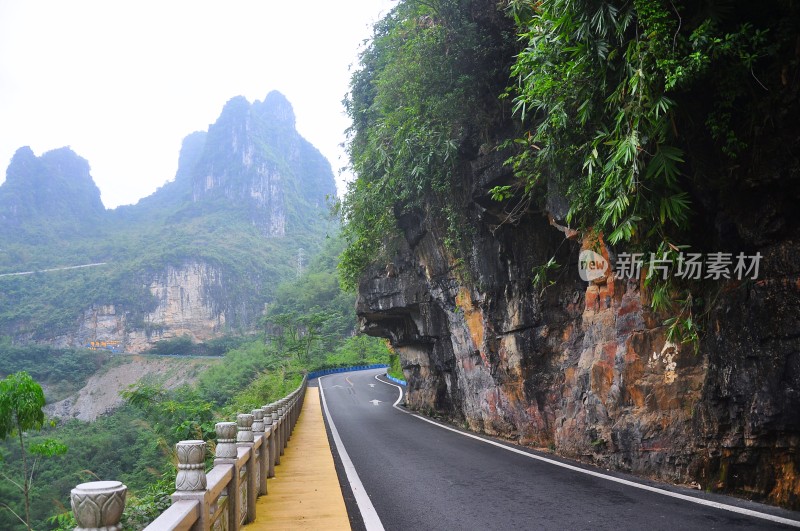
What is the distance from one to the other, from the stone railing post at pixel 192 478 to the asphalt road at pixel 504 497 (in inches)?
108

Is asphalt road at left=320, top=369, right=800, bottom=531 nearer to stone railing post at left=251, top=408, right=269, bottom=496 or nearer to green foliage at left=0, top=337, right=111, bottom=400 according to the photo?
stone railing post at left=251, top=408, right=269, bottom=496

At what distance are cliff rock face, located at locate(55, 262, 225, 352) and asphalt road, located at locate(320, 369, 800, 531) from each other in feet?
312

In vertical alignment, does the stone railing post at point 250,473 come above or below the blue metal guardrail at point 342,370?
above

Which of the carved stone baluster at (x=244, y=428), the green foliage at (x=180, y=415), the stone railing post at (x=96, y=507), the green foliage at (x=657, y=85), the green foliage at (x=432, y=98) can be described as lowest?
the green foliage at (x=180, y=415)

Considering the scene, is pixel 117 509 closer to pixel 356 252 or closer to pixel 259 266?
pixel 356 252

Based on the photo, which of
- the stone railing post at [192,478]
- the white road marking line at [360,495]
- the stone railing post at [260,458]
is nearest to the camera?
the stone railing post at [192,478]

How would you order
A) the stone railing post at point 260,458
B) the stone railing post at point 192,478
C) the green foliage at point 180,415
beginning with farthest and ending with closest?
the green foliage at point 180,415 < the stone railing post at point 260,458 < the stone railing post at point 192,478

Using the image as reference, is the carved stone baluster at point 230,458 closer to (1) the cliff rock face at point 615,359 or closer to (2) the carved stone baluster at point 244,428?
(2) the carved stone baluster at point 244,428

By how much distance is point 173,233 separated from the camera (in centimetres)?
11638

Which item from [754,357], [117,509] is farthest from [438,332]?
[117,509]

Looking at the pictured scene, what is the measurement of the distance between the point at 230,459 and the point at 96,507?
2747 mm

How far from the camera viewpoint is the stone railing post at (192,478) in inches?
113

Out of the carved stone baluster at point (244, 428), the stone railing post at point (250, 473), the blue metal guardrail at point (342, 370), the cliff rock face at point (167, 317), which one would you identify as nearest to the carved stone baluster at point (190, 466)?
the stone railing post at point (250, 473)

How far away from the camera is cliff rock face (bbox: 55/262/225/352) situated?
3627 inches
